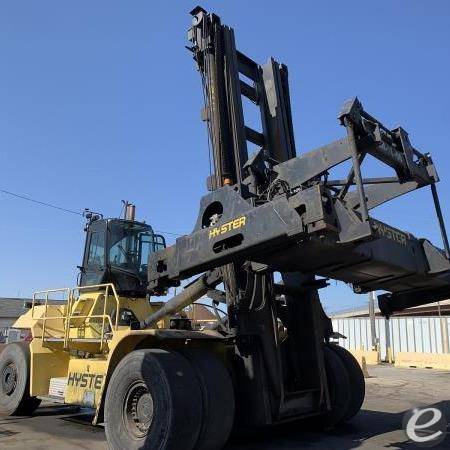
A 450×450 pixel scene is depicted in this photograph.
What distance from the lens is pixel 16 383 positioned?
30.6 ft

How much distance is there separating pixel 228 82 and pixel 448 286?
157 inches

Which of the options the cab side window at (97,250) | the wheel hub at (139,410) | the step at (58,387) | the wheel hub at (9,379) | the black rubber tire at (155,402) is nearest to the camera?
the black rubber tire at (155,402)

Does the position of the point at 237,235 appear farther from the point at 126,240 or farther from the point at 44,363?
the point at 44,363

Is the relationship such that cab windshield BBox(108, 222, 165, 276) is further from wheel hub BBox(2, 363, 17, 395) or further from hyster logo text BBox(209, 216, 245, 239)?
hyster logo text BBox(209, 216, 245, 239)

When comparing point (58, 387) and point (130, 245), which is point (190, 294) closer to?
point (130, 245)

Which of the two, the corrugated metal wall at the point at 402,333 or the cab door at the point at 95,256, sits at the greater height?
the cab door at the point at 95,256

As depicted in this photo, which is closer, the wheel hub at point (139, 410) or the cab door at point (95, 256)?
the wheel hub at point (139, 410)

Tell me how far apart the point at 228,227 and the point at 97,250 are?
466 centimetres

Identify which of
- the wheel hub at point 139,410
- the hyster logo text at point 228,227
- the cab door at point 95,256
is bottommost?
the wheel hub at point 139,410

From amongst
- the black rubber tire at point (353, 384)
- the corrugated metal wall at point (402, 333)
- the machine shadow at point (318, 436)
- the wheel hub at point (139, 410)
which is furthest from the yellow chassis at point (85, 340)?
the corrugated metal wall at point (402, 333)

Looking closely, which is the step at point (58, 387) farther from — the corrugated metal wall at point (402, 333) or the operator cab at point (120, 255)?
the corrugated metal wall at point (402, 333)

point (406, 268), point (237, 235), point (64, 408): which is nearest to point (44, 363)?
point (64, 408)

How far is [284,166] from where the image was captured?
5.74m

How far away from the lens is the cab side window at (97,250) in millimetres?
9250
